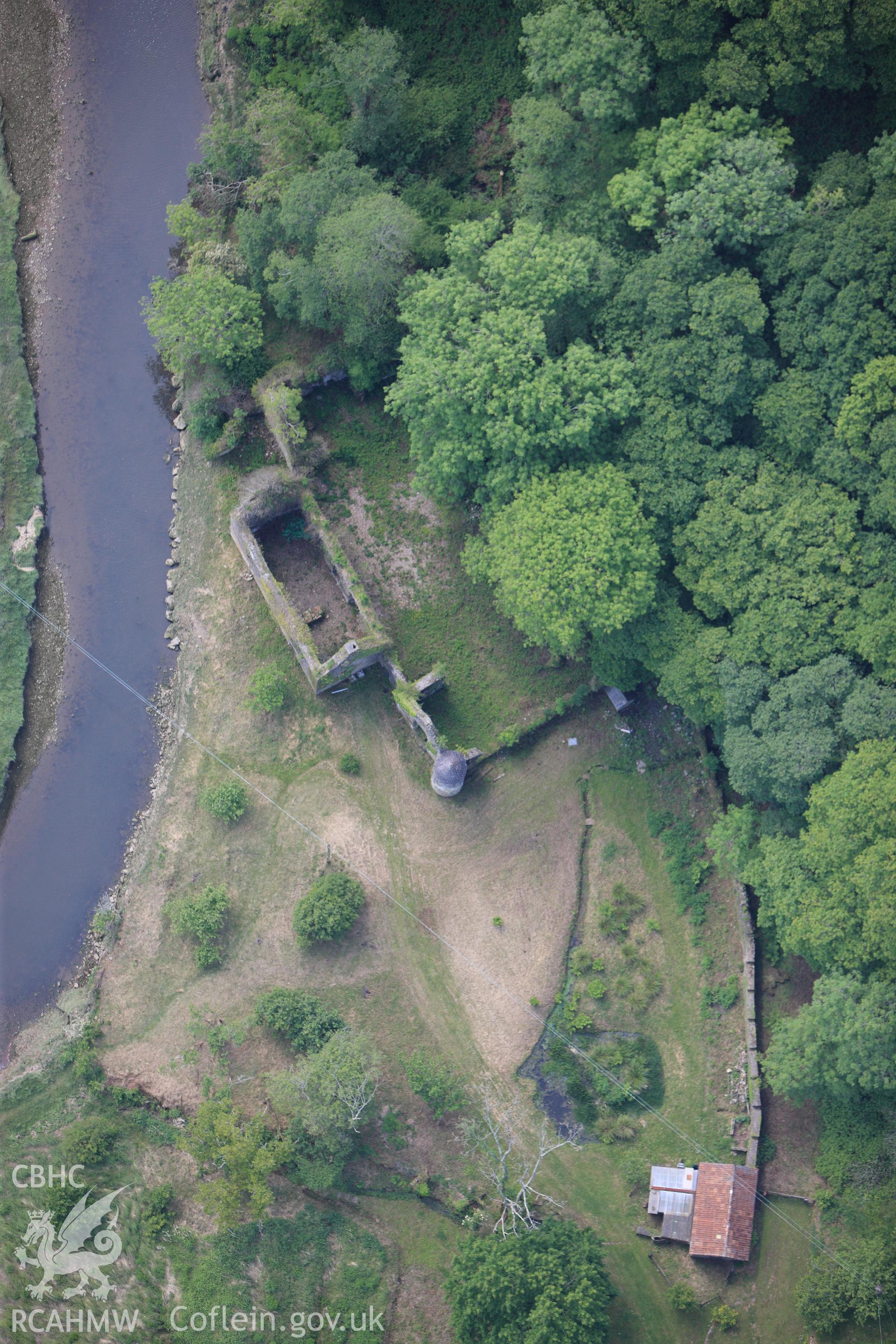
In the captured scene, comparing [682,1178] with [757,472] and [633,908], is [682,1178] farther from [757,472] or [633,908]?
[757,472]

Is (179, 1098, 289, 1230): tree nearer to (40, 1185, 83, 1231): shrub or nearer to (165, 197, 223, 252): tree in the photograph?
(40, 1185, 83, 1231): shrub

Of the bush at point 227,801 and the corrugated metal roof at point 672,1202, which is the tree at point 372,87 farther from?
the corrugated metal roof at point 672,1202

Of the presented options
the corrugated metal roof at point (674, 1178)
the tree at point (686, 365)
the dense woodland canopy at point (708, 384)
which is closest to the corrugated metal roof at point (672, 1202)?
the corrugated metal roof at point (674, 1178)

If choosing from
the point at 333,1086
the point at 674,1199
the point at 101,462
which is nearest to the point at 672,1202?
the point at 674,1199

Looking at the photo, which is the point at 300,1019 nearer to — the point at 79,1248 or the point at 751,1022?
the point at 79,1248

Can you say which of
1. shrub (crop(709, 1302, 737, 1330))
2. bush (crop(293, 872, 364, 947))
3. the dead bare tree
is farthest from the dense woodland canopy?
bush (crop(293, 872, 364, 947))
